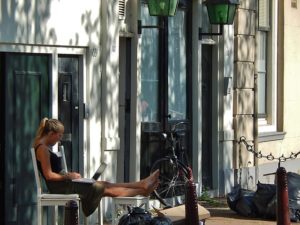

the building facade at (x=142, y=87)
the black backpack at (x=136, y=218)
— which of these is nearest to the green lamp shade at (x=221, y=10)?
the building facade at (x=142, y=87)

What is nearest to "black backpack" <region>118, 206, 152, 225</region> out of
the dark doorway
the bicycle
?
the bicycle

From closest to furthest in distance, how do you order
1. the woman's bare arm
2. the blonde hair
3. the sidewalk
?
the woman's bare arm < the blonde hair < the sidewalk

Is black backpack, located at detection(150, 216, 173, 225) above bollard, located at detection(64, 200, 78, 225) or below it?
below

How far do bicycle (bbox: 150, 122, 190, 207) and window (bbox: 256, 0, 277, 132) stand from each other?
3.74 meters

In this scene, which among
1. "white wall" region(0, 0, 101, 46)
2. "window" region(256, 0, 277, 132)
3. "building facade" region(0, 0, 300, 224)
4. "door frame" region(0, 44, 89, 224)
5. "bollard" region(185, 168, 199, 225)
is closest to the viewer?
"bollard" region(185, 168, 199, 225)

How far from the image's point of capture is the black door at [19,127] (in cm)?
1120

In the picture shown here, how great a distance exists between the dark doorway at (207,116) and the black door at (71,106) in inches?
146

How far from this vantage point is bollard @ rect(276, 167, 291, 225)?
10.7 meters

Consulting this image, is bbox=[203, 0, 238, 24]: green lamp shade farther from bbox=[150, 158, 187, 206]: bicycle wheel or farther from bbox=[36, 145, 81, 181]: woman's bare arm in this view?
bbox=[36, 145, 81, 181]: woman's bare arm

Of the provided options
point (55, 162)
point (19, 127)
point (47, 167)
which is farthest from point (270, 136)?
point (47, 167)

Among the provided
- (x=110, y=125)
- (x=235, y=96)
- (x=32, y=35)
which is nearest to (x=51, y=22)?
(x=32, y=35)

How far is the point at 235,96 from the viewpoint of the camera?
16.5 metres

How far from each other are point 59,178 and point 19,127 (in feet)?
4.83

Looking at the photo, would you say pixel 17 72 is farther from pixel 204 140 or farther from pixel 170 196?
pixel 204 140
